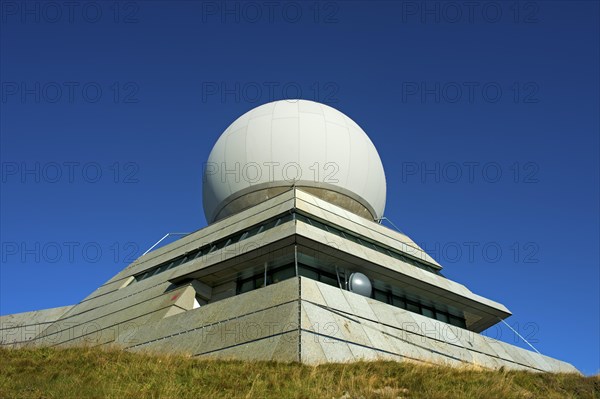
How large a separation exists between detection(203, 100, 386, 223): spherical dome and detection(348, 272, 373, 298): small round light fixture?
636cm

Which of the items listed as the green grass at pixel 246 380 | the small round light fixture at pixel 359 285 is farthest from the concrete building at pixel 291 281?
the green grass at pixel 246 380

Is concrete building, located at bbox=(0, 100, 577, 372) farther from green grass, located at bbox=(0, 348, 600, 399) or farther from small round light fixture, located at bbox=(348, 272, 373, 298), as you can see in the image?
green grass, located at bbox=(0, 348, 600, 399)

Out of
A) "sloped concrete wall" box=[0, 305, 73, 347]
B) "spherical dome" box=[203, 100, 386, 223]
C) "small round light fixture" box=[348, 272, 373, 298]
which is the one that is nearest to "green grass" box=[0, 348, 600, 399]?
"small round light fixture" box=[348, 272, 373, 298]

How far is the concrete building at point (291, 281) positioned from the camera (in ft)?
49.8

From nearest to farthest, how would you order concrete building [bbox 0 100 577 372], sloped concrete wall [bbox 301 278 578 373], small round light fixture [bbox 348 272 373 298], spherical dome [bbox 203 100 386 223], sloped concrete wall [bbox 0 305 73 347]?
sloped concrete wall [bbox 301 278 578 373], concrete building [bbox 0 100 577 372], small round light fixture [bbox 348 272 373 298], spherical dome [bbox 203 100 386 223], sloped concrete wall [bbox 0 305 73 347]

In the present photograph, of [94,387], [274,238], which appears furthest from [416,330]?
[94,387]

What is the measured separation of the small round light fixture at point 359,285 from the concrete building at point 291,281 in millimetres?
39

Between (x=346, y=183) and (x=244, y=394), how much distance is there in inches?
633

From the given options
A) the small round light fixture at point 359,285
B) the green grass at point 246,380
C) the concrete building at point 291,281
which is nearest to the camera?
the green grass at point 246,380

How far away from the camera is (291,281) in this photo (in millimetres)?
15930

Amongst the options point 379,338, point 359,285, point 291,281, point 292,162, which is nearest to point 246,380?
point 291,281

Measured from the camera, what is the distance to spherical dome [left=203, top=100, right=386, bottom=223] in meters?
24.4

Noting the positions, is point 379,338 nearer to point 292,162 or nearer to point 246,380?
point 246,380

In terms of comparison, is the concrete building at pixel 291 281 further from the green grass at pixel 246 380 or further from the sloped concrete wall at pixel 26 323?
the green grass at pixel 246 380
